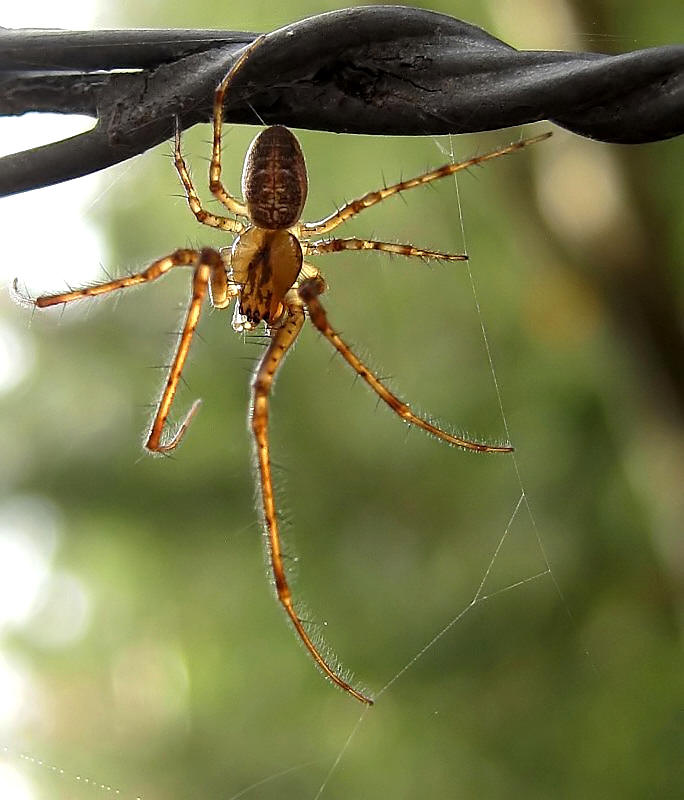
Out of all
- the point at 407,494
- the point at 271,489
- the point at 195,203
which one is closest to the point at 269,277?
the point at 195,203

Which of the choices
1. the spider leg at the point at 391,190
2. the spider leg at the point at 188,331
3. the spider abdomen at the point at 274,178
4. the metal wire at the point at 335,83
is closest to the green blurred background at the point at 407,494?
the spider leg at the point at 391,190

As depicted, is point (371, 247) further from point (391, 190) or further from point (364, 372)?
point (364, 372)

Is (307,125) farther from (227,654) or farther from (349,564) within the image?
(227,654)

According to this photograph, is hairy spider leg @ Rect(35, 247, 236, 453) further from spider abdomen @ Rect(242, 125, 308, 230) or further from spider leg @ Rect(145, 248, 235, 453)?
spider abdomen @ Rect(242, 125, 308, 230)

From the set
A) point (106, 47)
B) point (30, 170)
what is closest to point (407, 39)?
point (106, 47)

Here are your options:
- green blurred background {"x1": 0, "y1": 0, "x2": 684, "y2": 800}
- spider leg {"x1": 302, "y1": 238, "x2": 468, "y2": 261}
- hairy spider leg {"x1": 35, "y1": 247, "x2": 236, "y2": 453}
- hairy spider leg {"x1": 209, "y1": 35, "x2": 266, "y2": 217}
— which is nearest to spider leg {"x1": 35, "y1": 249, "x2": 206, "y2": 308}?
hairy spider leg {"x1": 35, "y1": 247, "x2": 236, "y2": 453}
